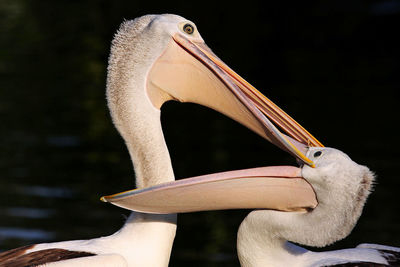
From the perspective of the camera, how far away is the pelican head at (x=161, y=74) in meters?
5.27

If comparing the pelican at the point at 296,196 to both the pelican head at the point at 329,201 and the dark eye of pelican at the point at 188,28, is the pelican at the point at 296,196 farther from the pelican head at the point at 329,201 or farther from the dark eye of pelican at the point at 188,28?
the dark eye of pelican at the point at 188,28

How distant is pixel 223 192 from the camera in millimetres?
4758

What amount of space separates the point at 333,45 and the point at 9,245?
13091mm

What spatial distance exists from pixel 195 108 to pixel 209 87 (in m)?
10.7

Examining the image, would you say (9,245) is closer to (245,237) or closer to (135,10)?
(245,237)

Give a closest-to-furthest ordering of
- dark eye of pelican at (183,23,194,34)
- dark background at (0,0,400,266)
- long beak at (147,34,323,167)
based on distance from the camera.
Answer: long beak at (147,34,323,167) → dark eye of pelican at (183,23,194,34) → dark background at (0,0,400,266)

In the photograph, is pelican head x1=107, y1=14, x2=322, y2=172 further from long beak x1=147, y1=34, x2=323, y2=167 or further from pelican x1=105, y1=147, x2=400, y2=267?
pelican x1=105, y1=147, x2=400, y2=267

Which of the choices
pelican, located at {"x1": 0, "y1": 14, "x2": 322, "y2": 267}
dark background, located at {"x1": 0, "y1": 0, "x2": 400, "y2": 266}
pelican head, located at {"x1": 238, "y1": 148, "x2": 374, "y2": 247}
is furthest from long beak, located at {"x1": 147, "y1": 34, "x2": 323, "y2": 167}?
dark background, located at {"x1": 0, "y1": 0, "x2": 400, "y2": 266}

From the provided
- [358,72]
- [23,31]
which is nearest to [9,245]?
[358,72]

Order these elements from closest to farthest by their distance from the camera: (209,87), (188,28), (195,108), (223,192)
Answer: (223,192)
(209,87)
(188,28)
(195,108)

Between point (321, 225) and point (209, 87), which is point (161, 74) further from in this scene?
point (321, 225)

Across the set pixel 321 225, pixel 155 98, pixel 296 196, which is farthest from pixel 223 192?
pixel 155 98

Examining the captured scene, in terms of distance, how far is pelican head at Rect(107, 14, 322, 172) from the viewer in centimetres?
A: 527

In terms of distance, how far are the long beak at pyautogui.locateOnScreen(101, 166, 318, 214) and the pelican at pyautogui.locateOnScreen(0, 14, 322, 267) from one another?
315 millimetres
